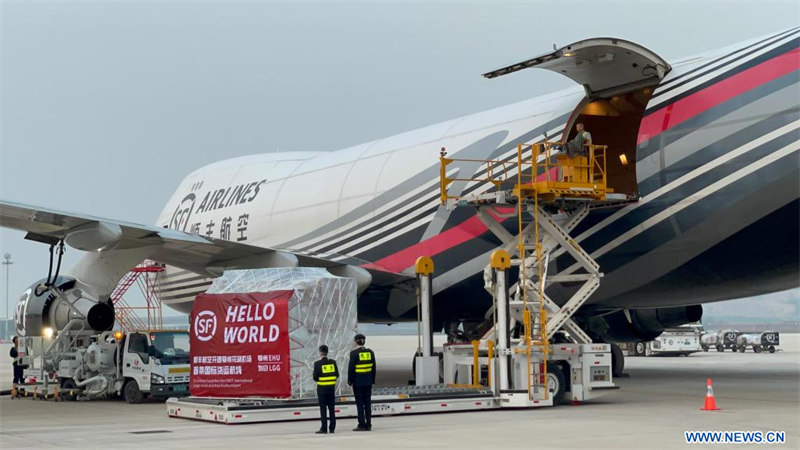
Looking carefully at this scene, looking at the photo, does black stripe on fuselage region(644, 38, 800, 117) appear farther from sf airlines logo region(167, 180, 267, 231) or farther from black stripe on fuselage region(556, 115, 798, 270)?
sf airlines logo region(167, 180, 267, 231)

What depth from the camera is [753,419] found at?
52.8 ft

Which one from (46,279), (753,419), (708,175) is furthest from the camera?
(46,279)

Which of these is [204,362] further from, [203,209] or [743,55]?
[203,209]

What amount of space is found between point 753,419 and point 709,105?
5695 millimetres

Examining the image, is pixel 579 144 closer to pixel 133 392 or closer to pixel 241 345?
pixel 241 345

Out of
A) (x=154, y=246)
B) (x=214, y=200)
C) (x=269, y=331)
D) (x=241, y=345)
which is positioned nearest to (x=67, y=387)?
(x=154, y=246)

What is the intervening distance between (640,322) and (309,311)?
476 inches

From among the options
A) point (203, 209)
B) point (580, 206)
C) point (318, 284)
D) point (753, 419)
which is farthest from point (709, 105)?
point (203, 209)

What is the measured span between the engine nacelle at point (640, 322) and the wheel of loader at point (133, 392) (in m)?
11.0

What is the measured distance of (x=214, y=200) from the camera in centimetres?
3136

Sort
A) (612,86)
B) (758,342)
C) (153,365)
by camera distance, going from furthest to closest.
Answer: (758,342), (153,365), (612,86)

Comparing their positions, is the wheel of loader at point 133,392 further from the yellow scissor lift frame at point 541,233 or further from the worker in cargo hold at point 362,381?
the worker in cargo hold at point 362,381

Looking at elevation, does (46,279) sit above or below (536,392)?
above

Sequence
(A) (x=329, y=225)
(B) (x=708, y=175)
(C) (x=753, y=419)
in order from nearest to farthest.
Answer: (C) (x=753, y=419)
(B) (x=708, y=175)
(A) (x=329, y=225)
